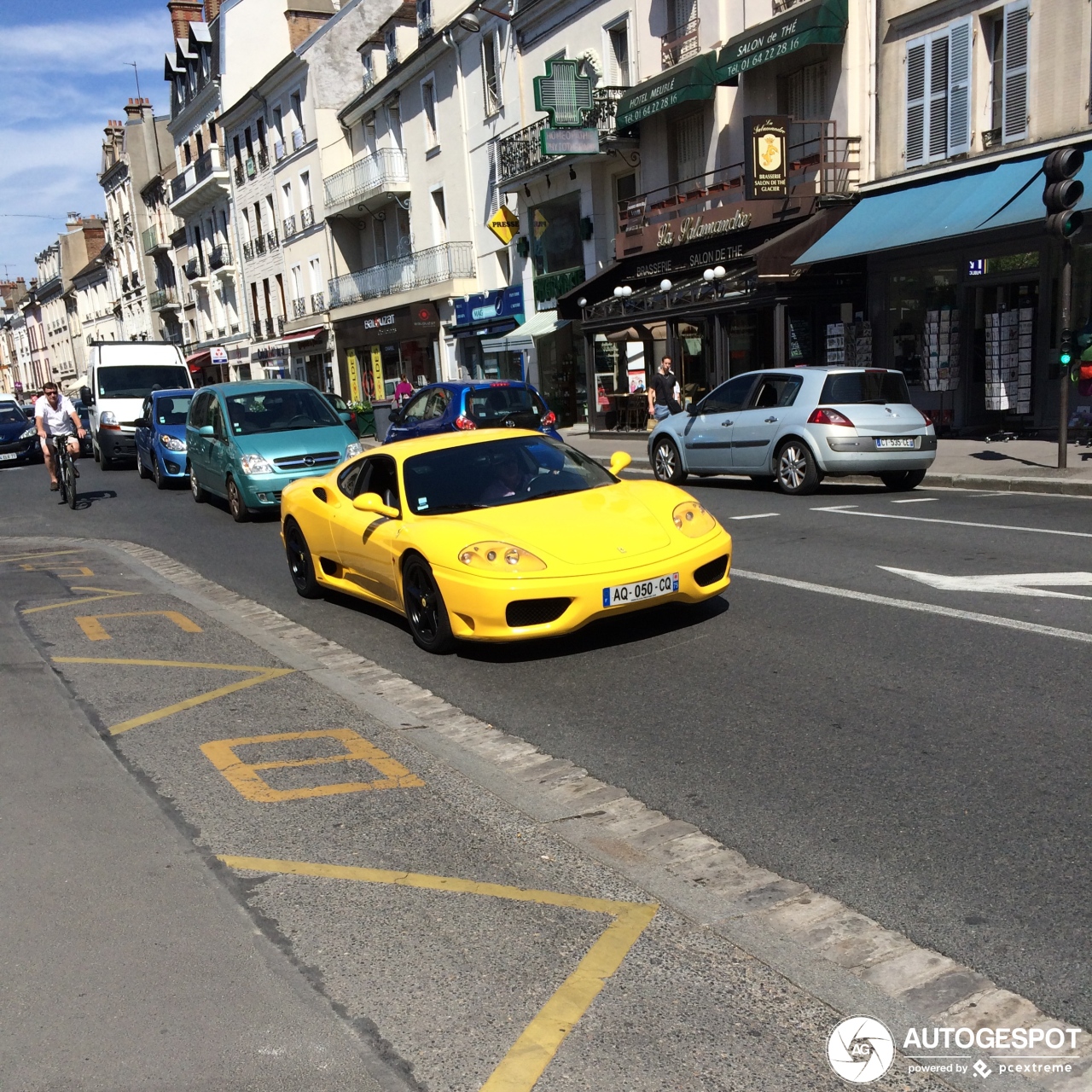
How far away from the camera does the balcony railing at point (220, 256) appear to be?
180ft

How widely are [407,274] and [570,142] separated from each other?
13.0 metres

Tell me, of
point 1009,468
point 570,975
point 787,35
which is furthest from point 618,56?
point 570,975

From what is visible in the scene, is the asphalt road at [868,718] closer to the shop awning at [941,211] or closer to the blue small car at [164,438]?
the shop awning at [941,211]

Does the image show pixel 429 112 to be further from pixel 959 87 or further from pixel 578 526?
pixel 578 526

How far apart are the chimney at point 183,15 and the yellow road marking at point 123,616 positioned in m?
55.8

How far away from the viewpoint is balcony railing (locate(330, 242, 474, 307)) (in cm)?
3412

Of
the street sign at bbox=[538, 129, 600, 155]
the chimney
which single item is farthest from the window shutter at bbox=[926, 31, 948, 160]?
the chimney

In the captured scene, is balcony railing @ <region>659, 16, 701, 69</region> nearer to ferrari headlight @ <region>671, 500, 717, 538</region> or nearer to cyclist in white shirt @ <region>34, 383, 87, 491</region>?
cyclist in white shirt @ <region>34, 383, 87, 491</region>

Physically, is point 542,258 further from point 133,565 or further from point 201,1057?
point 201,1057

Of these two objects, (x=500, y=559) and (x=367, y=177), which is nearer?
(x=500, y=559)

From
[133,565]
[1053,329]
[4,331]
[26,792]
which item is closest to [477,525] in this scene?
[26,792]

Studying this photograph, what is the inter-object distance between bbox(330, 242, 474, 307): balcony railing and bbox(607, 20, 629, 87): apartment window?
893cm

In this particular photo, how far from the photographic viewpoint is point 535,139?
93.3ft

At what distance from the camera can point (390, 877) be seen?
3715 millimetres
